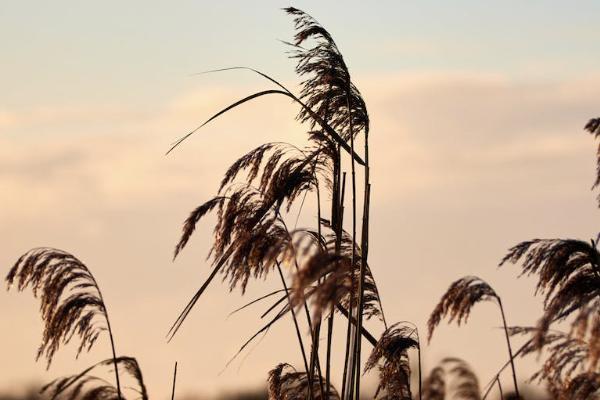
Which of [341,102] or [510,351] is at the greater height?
[341,102]

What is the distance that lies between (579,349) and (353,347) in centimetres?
116

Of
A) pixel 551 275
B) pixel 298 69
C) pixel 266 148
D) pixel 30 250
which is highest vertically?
pixel 298 69

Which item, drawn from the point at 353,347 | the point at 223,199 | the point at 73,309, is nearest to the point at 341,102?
the point at 223,199

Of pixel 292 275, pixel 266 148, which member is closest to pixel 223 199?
pixel 266 148

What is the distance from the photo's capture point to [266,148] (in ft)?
22.0

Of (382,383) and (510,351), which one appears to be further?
(382,383)

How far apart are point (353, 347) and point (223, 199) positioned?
1216 millimetres

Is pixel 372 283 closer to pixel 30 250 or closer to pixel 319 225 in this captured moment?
pixel 319 225

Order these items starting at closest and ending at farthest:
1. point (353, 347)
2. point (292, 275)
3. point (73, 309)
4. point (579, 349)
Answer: point (292, 275), point (579, 349), point (353, 347), point (73, 309)

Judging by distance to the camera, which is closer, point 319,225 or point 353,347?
point 353,347

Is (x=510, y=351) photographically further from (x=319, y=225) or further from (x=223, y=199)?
(x=223, y=199)

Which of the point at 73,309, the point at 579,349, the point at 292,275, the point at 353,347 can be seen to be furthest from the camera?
the point at 73,309

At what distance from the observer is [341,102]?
6672 millimetres

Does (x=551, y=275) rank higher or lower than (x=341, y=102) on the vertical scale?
lower
